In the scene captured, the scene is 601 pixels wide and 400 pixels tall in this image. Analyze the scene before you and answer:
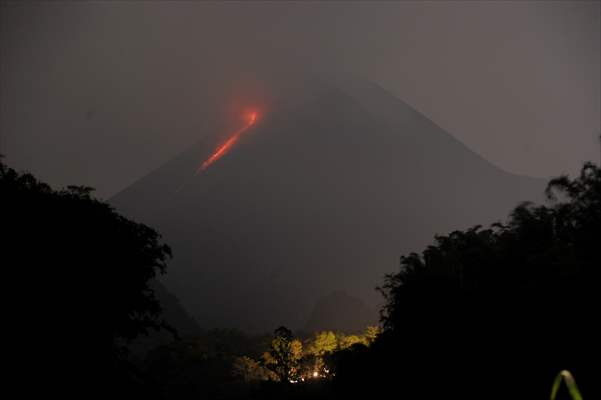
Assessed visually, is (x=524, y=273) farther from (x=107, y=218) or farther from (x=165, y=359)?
(x=165, y=359)

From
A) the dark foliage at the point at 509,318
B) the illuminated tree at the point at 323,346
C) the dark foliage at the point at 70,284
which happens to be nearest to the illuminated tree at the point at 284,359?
the illuminated tree at the point at 323,346

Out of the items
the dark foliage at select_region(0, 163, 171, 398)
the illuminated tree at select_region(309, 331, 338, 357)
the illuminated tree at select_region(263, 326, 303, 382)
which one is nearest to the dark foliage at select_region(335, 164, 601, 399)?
the dark foliage at select_region(0, 163, 171, 398)

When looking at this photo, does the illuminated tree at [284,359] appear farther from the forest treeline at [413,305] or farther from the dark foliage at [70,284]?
the dark foliage at [70,284]

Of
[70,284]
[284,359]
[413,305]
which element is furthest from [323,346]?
[70,284]

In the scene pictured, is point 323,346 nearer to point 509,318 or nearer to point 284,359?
point 284,359

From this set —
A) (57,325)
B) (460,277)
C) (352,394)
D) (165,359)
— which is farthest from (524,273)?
(165,359)
